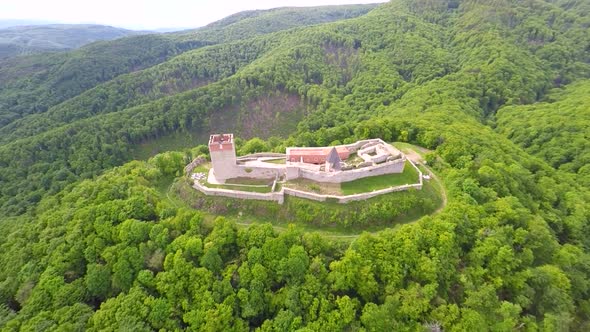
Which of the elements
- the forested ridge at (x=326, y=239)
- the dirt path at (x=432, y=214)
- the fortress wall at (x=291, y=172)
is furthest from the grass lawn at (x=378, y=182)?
the fortress wall at (x=291, y=172)

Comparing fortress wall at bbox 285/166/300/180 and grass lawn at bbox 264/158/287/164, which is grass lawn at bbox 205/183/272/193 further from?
grass lawn at bbox 264/158/287/164

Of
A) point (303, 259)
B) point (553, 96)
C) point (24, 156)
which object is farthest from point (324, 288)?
point (553, 96)

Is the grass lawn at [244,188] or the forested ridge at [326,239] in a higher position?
the grass lawn at [244,188]

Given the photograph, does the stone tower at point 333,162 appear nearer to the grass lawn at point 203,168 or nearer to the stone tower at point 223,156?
the stone tower at point 223,156

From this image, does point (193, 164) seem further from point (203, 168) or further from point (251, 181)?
point (251, 181)

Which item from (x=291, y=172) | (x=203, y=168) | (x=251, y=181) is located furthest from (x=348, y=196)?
(x=203, y=168)
